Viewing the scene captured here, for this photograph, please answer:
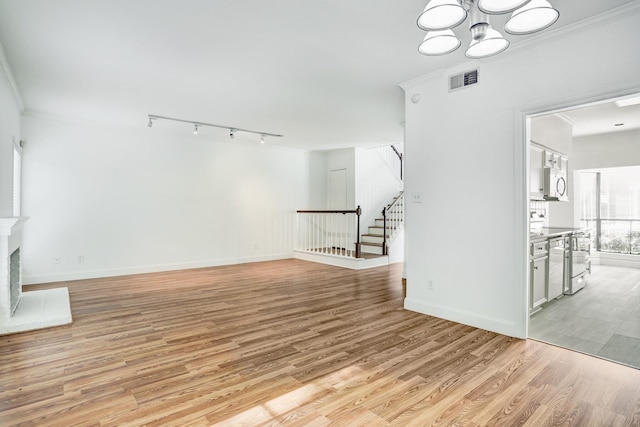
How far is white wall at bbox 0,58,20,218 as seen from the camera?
3473mm

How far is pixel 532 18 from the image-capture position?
6.56 ft

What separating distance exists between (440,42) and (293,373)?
8.36 feet

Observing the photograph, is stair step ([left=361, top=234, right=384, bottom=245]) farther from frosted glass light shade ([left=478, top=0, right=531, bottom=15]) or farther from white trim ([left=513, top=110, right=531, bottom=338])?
frosted glass light shade ([left=478, top=0, right=531, bottom=15])

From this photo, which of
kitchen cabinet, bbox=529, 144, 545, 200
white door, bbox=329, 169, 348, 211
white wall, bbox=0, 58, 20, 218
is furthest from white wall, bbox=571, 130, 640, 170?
white wall, bbox=0, 58, 20, 218

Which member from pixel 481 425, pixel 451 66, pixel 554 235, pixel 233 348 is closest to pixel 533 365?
pixel 481 425

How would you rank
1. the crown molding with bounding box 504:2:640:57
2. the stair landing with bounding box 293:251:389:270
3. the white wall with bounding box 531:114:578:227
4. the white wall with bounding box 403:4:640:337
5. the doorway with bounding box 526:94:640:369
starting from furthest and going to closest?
the stair landing with bounding box 293:251:389:270, the white wall with bounding box 531:114:578:227, the doorway with bounding box 526:94:640:369, the white wall with bounding box 403:4:640:337, the crown molding with bounding box 504:2:640:57

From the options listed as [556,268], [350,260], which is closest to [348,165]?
[350,260]

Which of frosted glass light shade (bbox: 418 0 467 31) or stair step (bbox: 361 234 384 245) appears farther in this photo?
stair step (bbox: 361 234 384 245)

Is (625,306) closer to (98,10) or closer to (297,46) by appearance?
(297,46)

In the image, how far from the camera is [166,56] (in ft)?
10.7

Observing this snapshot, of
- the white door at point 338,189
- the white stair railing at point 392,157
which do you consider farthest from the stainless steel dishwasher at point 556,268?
the white stair railing at point 392,157

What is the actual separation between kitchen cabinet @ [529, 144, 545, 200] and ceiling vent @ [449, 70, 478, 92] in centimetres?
145

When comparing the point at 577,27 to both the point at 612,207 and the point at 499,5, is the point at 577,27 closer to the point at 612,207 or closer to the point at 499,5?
the point at 499,5

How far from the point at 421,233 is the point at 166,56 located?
10.7 ft
